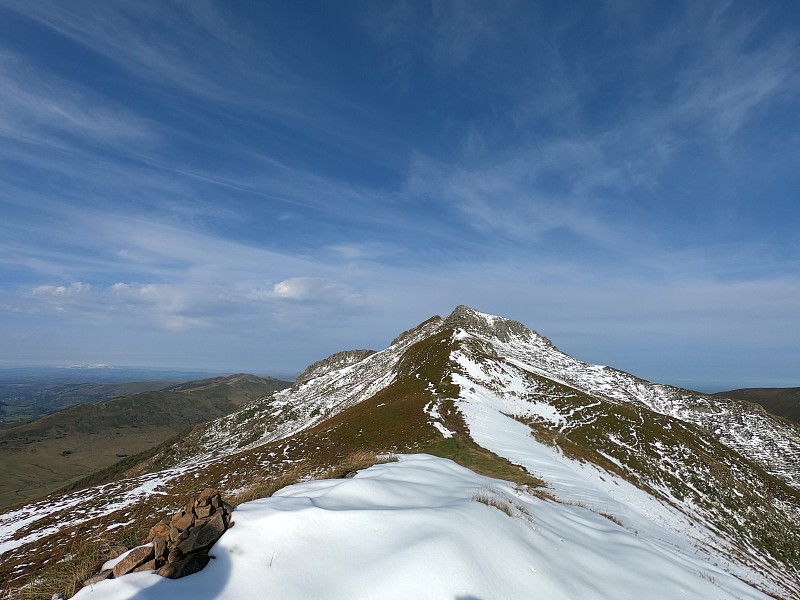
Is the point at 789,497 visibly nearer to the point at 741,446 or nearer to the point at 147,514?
the point at 741,446

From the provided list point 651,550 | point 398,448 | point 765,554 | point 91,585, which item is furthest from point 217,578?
point 765,554

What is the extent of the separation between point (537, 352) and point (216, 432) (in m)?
69.7

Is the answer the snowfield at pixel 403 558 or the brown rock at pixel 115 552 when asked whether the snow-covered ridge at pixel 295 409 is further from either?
the brown rock at pixel 115 552

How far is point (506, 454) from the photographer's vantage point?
94.5 feet

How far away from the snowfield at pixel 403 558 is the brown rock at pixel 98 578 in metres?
0.48

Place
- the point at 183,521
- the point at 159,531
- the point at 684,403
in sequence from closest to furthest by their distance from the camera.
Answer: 1. the point at 159,531
2. the point at 183,521
3. the point at 684,403

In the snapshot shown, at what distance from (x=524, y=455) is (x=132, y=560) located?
28.6m

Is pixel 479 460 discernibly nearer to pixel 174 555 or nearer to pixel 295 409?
pixel 174 555

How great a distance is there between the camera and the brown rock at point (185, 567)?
5.61 metres

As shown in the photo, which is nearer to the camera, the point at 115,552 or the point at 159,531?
the point at 159,531

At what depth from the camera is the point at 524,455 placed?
29844mm

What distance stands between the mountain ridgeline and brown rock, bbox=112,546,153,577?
11.4 feet

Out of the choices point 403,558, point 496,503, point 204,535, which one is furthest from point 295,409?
point 403,558

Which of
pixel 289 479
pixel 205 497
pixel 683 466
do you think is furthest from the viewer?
pixel 683 466
